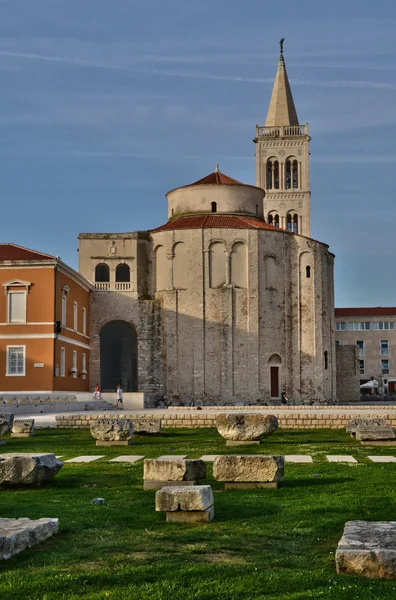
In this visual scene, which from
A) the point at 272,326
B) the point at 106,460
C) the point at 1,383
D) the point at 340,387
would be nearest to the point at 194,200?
the point at 272,326

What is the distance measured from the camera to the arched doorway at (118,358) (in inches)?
2281

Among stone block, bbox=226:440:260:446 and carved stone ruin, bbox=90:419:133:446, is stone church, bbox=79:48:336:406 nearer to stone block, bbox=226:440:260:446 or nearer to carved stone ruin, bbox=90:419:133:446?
carved stone ruin, bbox=90:419:133:446

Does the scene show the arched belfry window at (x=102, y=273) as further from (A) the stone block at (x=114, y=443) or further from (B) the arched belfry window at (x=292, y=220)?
(A) the stone block at (x=114, y=443)

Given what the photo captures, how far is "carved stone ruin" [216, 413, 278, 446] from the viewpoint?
54.4 feet

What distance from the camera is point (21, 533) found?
6.38m

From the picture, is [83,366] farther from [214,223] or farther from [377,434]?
[377,434]

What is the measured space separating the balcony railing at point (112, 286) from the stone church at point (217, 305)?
0.07 meters

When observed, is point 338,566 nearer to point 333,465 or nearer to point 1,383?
point 333,465

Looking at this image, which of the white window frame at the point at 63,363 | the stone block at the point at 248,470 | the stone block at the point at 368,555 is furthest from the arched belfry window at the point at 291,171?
the stone block at the point at 368,555

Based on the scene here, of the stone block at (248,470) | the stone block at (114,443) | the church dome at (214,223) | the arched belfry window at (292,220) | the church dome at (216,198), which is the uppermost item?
the arched belfry window at (292,220)

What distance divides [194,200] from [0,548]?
50249 mm

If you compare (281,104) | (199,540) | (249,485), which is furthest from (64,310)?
(281,104)

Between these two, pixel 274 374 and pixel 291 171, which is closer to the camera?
pixel 274 374

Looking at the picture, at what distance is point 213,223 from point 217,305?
542cm
